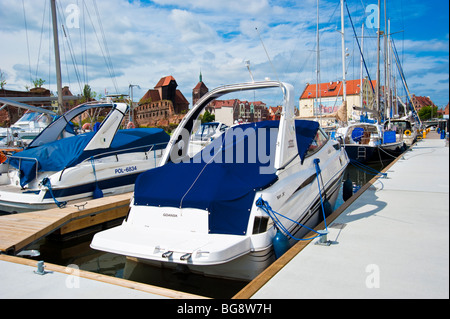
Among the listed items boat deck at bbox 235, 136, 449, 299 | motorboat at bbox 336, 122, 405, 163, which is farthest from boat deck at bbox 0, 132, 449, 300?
motorboat at bbox 336, 122, 405, 163

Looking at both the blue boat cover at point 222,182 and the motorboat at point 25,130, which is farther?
the motorboat at point 25,130

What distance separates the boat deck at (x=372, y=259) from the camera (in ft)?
10.5

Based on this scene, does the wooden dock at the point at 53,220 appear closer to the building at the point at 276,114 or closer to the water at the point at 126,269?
the water at the point at 126,269

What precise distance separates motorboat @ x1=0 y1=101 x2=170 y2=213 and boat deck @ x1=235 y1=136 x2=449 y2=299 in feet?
17.8

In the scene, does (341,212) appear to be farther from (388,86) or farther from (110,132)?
(388,86)

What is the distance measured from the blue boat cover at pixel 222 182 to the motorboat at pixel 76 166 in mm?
3471

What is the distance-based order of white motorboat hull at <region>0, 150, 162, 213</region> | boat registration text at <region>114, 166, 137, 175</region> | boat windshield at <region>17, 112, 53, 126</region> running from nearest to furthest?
white motorboat hull at <region>0, 150, 162, 213</region>
boat registration text at <region>114, 166, 137, 175</region>
boat windshield at <region>17, 112, 53, 126</region>

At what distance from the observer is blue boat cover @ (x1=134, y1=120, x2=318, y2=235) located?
170 inches

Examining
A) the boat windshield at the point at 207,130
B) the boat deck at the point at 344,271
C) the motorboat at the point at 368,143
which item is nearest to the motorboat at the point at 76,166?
the boat deck at the point at 344,271

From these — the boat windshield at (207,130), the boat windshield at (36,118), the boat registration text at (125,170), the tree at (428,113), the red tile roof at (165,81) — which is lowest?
the boat registration text at (125,170)

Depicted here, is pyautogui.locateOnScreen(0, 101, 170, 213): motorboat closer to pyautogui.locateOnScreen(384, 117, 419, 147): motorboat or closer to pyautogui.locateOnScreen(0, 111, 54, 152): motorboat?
pyautogui.locateOnScreen(0, 111, 54, 152): motorboat

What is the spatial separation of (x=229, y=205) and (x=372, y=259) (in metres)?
1.74

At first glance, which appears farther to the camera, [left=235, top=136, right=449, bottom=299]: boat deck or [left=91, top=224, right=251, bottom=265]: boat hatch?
[left=91, top=224, right=251, bottom=265]: boat hatch
